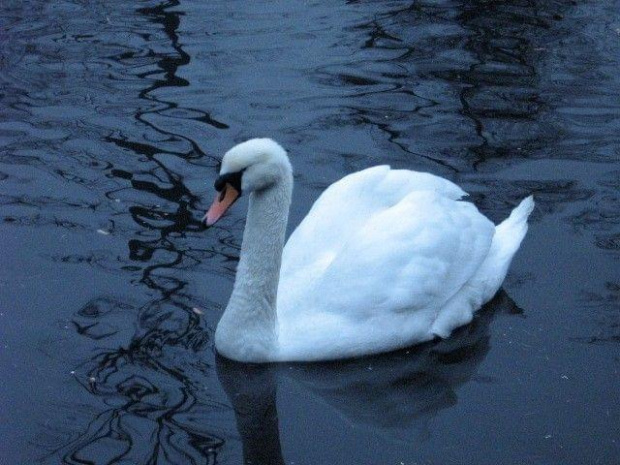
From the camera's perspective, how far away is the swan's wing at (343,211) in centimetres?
723

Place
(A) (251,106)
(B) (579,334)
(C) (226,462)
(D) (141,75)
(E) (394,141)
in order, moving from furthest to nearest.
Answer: (D) (141,75) < (A) (251,106) < (E) (394,141) < (B) (579,334) < (C) (226,462)

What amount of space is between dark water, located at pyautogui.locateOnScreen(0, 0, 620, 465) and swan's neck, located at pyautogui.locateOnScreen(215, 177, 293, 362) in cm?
15

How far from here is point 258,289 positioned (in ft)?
22.1

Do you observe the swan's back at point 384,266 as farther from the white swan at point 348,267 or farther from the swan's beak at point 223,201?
the swan's beak at point 223,201

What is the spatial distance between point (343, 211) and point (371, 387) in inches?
47.1

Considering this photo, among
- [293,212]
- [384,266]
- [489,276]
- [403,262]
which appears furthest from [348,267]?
[293,212]

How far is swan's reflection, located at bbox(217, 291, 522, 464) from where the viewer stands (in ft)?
20.7

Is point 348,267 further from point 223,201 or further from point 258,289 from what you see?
point 223,201

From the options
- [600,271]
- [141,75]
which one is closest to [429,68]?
[141,75]

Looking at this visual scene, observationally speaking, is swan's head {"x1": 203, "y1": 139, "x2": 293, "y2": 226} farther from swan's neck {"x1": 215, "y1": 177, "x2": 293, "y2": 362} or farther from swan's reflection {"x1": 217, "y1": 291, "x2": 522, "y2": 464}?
swan's reflection {"x1": 217, "y1": 291, "x2": 522, "y2": 464}

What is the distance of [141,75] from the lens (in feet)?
36.2

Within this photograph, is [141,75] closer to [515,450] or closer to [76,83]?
[76,83]

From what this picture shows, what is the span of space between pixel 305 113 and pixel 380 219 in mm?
3205

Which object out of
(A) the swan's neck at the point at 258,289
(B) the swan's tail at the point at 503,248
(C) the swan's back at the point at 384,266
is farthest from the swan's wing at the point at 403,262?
(A) the swan's neck at the point at 258,289
